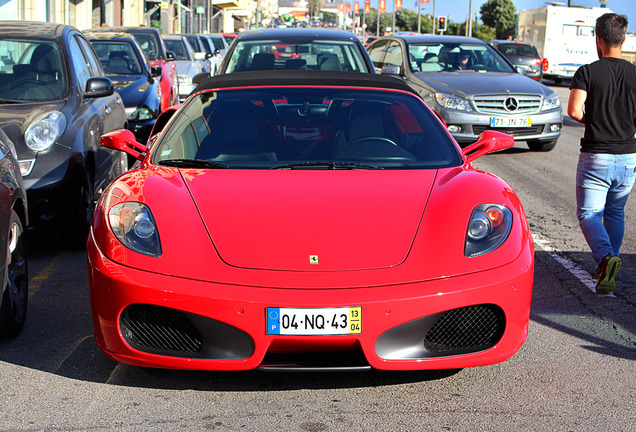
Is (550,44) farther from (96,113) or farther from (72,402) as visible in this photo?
(72,402)

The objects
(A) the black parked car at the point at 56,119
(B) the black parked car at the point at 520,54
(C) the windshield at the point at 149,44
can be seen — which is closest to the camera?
(A) the black parked car at the point at 56,119

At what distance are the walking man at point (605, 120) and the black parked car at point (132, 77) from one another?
603cm

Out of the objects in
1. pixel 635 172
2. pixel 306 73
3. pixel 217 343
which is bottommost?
pixel 217 343

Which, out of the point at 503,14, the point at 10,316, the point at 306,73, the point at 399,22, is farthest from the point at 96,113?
the point at 399,22

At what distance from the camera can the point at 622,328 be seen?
444cm

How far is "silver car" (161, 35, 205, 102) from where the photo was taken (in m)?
17.3

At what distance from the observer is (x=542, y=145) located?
1200 centimetres

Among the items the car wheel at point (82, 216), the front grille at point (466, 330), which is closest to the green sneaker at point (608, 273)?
the front grille at point (466, 330)

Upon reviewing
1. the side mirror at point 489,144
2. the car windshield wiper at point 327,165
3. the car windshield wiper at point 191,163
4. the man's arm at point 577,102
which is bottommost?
the car windshield wiper at point 191,163

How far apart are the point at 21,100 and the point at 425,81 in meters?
6.75

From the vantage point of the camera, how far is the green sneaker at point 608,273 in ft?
16.3

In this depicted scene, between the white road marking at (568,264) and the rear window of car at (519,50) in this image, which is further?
the rear window of car at (519,50)

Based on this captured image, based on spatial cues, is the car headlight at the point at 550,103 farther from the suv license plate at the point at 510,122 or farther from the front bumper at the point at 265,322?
the front bumper at the point at 265,322

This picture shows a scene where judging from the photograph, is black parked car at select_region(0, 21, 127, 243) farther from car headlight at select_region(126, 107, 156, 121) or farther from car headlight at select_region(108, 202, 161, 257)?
car headlight at select_region(126, 107, 156, 121)
